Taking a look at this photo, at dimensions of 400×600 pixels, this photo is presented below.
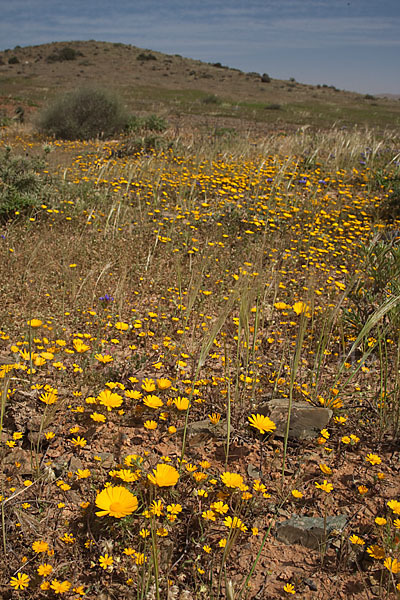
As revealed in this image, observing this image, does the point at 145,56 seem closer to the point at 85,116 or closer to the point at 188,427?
the point at 85,116

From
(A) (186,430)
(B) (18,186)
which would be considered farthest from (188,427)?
(B) (18,186)

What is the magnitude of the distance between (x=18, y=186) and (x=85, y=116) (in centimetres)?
927

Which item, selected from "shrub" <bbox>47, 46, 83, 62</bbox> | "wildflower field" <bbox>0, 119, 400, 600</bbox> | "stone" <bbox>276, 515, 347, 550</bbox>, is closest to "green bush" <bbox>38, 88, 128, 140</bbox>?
"wildflower field" <bbox>0, 119, 400, 600</bbox>

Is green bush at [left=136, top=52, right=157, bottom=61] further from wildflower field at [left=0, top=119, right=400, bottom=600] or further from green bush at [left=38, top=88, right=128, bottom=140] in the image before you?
wildflower field at [left=0, top=119, right=400, bottom=600]

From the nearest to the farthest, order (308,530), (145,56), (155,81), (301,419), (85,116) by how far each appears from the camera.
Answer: (308,530), (301,419), (85,116), (155,81), (145,56)

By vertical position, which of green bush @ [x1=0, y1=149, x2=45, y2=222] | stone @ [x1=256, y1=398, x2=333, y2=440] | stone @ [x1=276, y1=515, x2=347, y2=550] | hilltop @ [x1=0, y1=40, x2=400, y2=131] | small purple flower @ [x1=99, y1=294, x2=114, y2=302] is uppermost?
hilltop @ [x1=0, y1=40, x2=400, y2=131]

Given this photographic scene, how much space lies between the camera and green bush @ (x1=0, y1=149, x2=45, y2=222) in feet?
16.9

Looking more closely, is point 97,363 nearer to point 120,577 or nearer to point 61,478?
point 61,478

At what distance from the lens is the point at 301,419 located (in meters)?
2.29

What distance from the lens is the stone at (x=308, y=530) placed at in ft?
5.71

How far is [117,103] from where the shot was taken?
13.6 meters

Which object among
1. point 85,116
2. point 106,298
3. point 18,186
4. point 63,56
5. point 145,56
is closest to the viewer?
point 106,298

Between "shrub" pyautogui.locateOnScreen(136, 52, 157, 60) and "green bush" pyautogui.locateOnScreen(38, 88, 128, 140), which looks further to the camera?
"shrub" pyautogui.locateOnScreen(136, 52, 157, 60)

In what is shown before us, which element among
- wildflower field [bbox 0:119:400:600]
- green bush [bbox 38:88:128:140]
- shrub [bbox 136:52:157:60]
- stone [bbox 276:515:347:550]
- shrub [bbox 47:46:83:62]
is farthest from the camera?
shrub [bbox 136:52:157:60]
